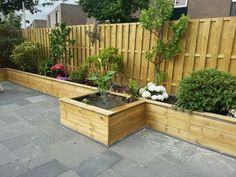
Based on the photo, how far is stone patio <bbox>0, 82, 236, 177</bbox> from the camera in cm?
225

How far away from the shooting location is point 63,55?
590 centimetres

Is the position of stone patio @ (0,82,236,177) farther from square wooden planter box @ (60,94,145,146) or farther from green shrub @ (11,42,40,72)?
green shrub @ (11,42,40,72)

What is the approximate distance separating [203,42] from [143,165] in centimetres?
226

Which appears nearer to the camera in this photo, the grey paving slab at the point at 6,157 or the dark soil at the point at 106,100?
the grey paving slab at the point at 6,157

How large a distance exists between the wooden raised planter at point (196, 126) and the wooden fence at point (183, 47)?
0.85 meters

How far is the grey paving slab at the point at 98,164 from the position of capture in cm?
223

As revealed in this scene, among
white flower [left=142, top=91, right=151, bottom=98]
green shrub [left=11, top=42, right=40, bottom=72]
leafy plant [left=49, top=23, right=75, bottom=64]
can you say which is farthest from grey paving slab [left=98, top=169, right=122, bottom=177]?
green shrub [left=11, top=42, right=40, bottom=72]

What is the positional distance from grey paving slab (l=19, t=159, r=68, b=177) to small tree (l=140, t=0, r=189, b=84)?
258 centimetres

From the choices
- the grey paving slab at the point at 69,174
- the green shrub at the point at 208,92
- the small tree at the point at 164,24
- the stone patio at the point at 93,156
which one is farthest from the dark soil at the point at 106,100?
the grey paving slab at the point at 69,174

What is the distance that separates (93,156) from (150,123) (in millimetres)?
1258

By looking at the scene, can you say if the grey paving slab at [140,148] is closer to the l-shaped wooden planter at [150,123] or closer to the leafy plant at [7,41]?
the l-shaped wooden planter at [150,123]

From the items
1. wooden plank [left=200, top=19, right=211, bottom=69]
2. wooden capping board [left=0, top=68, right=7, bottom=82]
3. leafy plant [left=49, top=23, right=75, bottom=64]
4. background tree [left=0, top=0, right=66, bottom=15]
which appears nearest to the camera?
wooden plank [left=200, top=19, right=211, bottom=69]

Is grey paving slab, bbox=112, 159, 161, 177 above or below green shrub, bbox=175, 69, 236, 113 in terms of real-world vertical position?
below

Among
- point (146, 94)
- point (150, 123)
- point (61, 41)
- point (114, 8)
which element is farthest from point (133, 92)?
point (114, 8)
